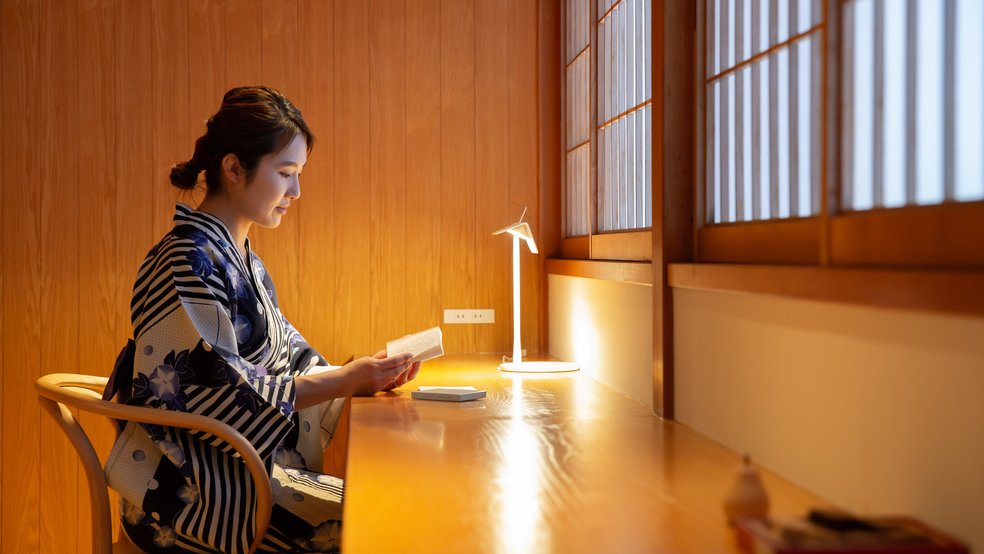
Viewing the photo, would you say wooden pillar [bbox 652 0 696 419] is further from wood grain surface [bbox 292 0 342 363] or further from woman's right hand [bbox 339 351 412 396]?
wood grain surface [bbox 292 0 342 363]

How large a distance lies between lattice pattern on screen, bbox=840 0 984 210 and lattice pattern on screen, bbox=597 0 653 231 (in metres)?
0.93

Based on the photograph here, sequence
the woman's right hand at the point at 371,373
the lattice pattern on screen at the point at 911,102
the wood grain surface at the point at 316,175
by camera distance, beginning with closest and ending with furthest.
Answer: the lattice pattern on screen at the point at 911,102 → the woman's right hand at the point at 371,373 → the wood grain surface at the point at 316,175

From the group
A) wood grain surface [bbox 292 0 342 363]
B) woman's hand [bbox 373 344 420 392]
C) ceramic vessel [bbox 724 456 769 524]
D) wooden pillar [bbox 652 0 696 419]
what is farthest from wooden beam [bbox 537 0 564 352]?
ceramic vessel [bbox 724 456 769 524]

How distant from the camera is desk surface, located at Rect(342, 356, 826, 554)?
3.20 feet

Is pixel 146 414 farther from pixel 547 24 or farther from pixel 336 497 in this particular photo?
pixel 547 24

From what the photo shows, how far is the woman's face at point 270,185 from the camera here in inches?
79.2

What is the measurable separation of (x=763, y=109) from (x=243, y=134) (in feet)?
4.19

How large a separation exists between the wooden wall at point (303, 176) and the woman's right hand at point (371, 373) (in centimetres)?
97

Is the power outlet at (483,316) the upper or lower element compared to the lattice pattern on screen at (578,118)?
lower

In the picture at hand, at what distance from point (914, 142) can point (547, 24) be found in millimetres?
2234

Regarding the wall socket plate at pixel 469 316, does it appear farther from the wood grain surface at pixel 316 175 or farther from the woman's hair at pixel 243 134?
the woman's hair at pixel 243 134

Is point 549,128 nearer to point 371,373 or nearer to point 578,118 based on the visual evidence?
point 578,118

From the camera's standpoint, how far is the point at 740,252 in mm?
1487

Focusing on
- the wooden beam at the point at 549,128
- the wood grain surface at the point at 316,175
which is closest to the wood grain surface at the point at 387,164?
the wood grain surface at the point at 316,175
